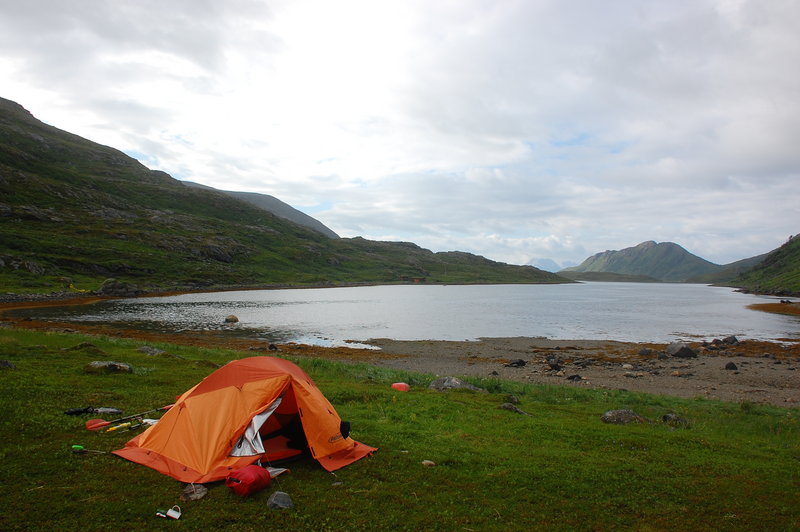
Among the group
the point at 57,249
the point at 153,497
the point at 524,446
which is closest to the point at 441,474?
the point at 524,446

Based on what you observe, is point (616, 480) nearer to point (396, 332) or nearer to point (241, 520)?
point (241, 520)

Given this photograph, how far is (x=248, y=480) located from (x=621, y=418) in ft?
51.1

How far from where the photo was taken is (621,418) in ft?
59.7

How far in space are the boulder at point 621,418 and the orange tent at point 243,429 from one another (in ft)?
37.8

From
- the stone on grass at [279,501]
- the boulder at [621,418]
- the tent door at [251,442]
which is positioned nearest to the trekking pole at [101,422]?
the tent door at [251,442]

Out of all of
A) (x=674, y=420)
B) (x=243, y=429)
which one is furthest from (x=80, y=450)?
(x=674, y=420)

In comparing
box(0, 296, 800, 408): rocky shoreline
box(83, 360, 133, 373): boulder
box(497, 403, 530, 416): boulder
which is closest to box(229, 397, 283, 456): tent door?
box(497, 403, 530, 416): boulder

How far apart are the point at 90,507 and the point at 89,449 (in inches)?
127

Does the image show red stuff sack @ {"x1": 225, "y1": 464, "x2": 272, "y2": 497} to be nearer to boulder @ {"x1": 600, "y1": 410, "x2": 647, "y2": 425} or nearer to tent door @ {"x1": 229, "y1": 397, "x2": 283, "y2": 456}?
tent door @ {"x1": 229, "y1": 397, "x2": 283, "y2": 456}

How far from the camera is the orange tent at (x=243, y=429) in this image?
35.8ft

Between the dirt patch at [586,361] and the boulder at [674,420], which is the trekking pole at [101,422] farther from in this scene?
the dirt patch at [586,361]

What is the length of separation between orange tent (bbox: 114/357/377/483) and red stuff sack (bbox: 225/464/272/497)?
0.68 meters

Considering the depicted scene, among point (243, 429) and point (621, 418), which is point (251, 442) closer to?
point (243, 429)

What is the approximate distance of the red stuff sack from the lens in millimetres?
9578
